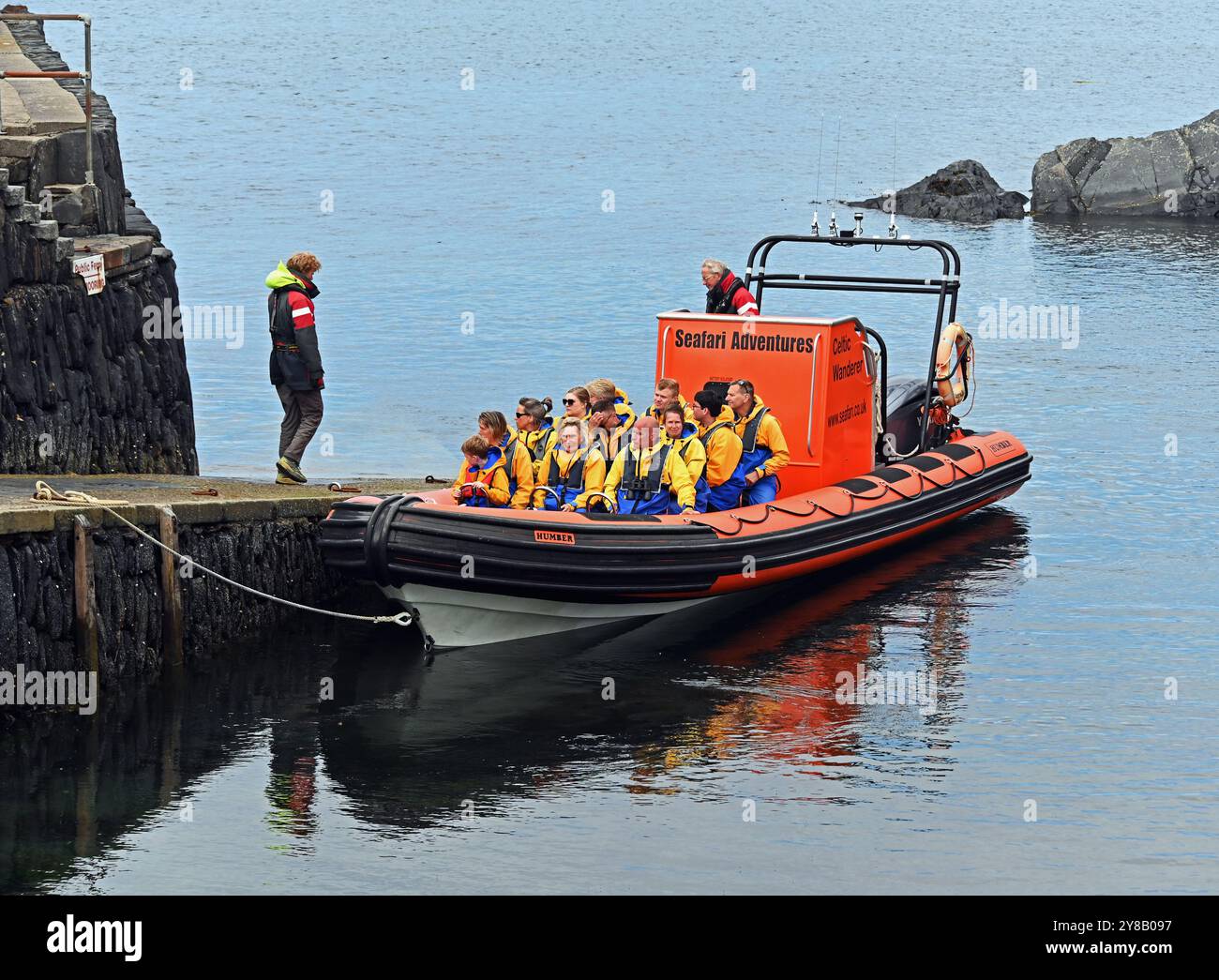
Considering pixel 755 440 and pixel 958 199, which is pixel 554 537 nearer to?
pixel 755 440

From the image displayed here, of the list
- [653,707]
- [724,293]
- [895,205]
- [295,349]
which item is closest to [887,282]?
[724,293]

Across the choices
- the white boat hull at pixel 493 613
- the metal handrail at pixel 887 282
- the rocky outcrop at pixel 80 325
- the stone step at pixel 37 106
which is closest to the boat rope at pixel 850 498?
the metal handrail at pixel 887 282

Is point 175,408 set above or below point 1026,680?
above

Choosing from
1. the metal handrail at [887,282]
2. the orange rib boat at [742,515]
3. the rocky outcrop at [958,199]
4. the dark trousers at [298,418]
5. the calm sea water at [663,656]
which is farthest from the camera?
the rocky outcrop at [958,199]

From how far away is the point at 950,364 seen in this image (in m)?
16.2

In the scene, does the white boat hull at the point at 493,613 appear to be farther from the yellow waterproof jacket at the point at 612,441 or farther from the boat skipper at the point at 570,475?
the yellow waterproof jacket at the point at 612,441

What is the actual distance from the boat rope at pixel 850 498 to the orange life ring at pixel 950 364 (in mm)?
518

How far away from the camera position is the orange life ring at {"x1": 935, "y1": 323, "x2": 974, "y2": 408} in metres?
16.1

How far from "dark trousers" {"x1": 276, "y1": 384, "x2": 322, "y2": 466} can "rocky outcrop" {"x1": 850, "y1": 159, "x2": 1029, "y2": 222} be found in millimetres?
27297

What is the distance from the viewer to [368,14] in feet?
322

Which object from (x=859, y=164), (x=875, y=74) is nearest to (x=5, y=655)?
(x=859, y=164)

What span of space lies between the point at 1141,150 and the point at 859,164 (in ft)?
48.2

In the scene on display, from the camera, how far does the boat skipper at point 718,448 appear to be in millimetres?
13000

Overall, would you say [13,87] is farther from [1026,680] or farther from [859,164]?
[859,164]
